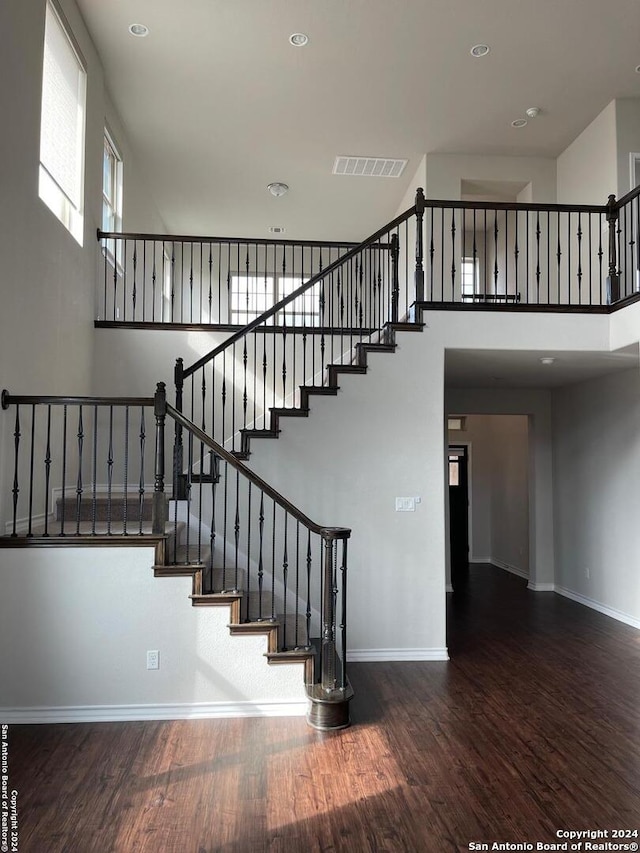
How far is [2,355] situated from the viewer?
12.9 ft

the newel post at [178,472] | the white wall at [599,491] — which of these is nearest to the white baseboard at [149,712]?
the newel post at [178,472]

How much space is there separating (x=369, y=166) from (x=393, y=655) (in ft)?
19.7

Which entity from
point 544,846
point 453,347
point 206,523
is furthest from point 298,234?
point 544,846

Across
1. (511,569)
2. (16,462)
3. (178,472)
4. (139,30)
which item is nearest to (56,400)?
(16,462)

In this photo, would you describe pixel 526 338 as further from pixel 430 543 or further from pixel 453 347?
pixel 430 543

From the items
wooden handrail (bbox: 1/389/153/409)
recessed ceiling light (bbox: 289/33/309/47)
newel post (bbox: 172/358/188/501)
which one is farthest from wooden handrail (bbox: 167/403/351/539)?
recessed ceiling light (bbox: 289/33/309/47)

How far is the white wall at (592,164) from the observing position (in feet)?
21.7

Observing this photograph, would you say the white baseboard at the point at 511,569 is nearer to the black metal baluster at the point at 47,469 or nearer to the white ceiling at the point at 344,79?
the white ceiling at the point at 344,79

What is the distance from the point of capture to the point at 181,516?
5.43 metres

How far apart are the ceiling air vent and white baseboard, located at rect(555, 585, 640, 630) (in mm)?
5865

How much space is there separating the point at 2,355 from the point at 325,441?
8.63ft

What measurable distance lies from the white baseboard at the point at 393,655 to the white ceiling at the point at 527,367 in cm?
268

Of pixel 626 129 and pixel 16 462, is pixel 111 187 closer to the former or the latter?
pixel 16 462

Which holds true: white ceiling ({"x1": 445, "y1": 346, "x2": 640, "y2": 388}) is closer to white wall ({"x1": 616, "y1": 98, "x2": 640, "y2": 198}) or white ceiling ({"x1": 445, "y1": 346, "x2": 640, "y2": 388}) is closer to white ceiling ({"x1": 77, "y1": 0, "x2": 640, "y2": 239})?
white wall ({"x1": 616, "y1": 98, "x2": 640, "y2": 198})
